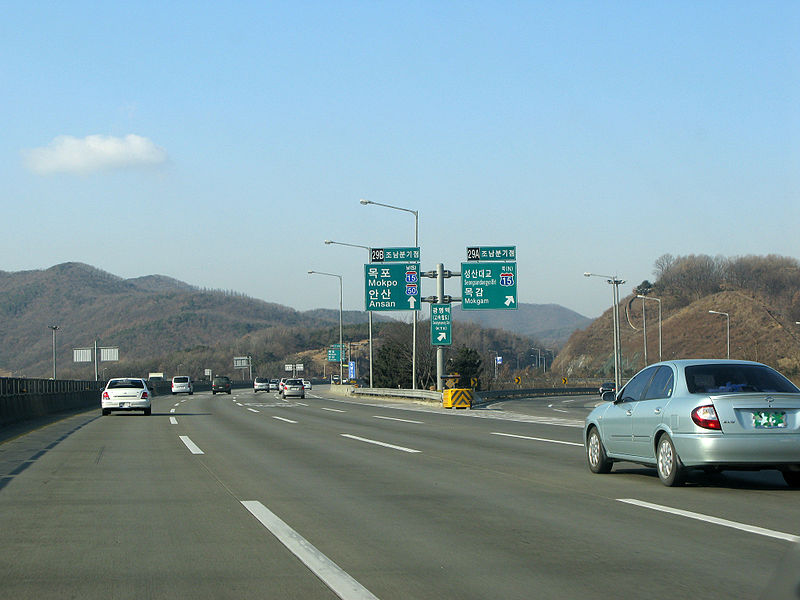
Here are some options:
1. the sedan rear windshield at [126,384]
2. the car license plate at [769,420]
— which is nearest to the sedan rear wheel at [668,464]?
the car license plate at [769,420]

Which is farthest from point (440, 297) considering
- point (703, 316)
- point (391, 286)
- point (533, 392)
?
point (703, 316)

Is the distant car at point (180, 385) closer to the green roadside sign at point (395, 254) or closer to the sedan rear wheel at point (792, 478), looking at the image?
the green roadside sign at point (395, 254)

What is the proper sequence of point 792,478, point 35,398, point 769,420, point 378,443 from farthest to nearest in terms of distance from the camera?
point 35,398 < point 378,443 < point 792,478 < point 769,420

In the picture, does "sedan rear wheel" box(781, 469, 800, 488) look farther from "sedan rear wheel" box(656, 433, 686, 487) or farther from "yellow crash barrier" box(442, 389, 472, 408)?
"yellow crash barrier" box(442, 389, 472, 408)

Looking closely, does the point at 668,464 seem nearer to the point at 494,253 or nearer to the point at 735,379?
the point at 735,379

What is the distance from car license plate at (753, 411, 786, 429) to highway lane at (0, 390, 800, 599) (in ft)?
2.71

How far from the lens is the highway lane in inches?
253

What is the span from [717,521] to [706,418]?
6.37 feet

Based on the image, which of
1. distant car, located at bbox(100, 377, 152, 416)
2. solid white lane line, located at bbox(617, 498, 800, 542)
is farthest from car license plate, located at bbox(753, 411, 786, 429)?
distant car, located at bbox(100, 377, 152, 416)

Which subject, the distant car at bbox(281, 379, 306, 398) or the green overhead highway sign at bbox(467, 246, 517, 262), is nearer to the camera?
the green overhead highway sign at bbox(467, 246, 517, 262)

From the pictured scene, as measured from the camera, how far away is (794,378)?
59.4m

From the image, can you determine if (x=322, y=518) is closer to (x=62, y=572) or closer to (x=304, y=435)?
(x=62, y=572)

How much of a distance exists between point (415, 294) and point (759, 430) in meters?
35.3

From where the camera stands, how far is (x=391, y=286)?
45750 mm
